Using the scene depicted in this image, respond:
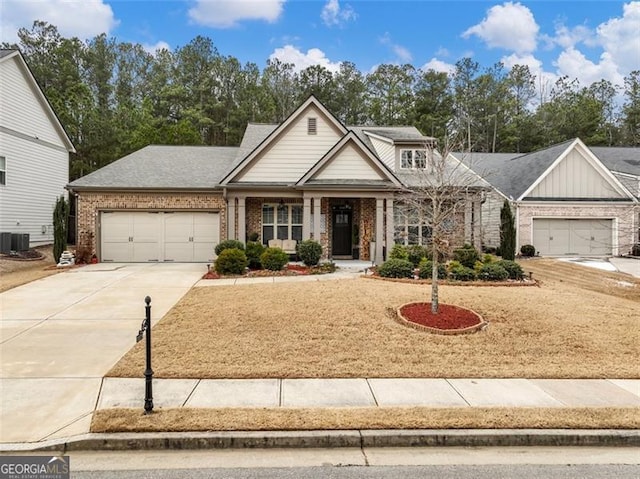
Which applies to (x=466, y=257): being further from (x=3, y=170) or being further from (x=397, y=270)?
(x=3, y=170)

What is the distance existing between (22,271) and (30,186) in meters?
6.97

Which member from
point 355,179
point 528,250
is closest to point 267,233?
point 355,179

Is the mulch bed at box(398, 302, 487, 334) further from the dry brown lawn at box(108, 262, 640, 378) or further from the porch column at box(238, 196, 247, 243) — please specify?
the porch column at box(238, 196, 247, 243)

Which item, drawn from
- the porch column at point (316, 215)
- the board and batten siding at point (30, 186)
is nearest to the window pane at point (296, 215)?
the porch column at point (316, 215)

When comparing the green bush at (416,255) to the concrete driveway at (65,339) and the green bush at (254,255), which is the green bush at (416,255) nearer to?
the green bush at (254,255)

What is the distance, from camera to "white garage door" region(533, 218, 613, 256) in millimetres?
21297

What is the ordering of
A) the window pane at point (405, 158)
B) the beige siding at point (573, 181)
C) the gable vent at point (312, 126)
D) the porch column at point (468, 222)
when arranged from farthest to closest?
the beige siding at point (573, 181), the window pane at point (405, 158), the porch column at point (468, 222), the gable vent at point (312, 126)

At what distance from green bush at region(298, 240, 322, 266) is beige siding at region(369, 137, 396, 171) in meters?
6.14

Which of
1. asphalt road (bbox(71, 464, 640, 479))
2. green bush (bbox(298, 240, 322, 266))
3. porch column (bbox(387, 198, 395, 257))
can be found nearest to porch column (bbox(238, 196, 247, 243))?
green bush (bbox(298, 240, 322, 266))

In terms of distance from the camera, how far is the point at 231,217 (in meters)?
17.0

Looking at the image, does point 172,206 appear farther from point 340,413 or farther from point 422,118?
point 422,118

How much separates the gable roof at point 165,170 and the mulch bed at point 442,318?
443 inches

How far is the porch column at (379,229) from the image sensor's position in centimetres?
1673

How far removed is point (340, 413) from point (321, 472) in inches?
36.3
